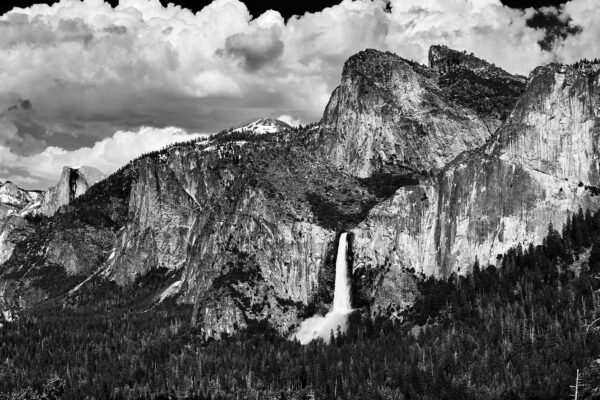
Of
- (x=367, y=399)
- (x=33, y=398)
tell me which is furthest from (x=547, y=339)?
(x=33, y=398)

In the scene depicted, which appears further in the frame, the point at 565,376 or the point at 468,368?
the point at 468,368

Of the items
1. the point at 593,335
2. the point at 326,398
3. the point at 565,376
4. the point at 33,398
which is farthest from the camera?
the point at 326,398

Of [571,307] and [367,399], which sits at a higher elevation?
[571,307]

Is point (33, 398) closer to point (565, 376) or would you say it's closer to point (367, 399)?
point (367, 399)

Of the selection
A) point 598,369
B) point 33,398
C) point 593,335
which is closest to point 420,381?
point 593,335

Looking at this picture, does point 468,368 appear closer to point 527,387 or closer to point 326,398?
point 527,387

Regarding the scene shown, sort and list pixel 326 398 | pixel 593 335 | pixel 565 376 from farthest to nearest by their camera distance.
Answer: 1. pixel 326 398
2. pixel 593 335
3. pixel 565 376

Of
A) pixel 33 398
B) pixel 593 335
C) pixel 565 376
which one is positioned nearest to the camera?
pixel 33 398

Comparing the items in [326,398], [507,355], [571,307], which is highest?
[571,307]

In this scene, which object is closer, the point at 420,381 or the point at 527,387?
the point at 527,387
